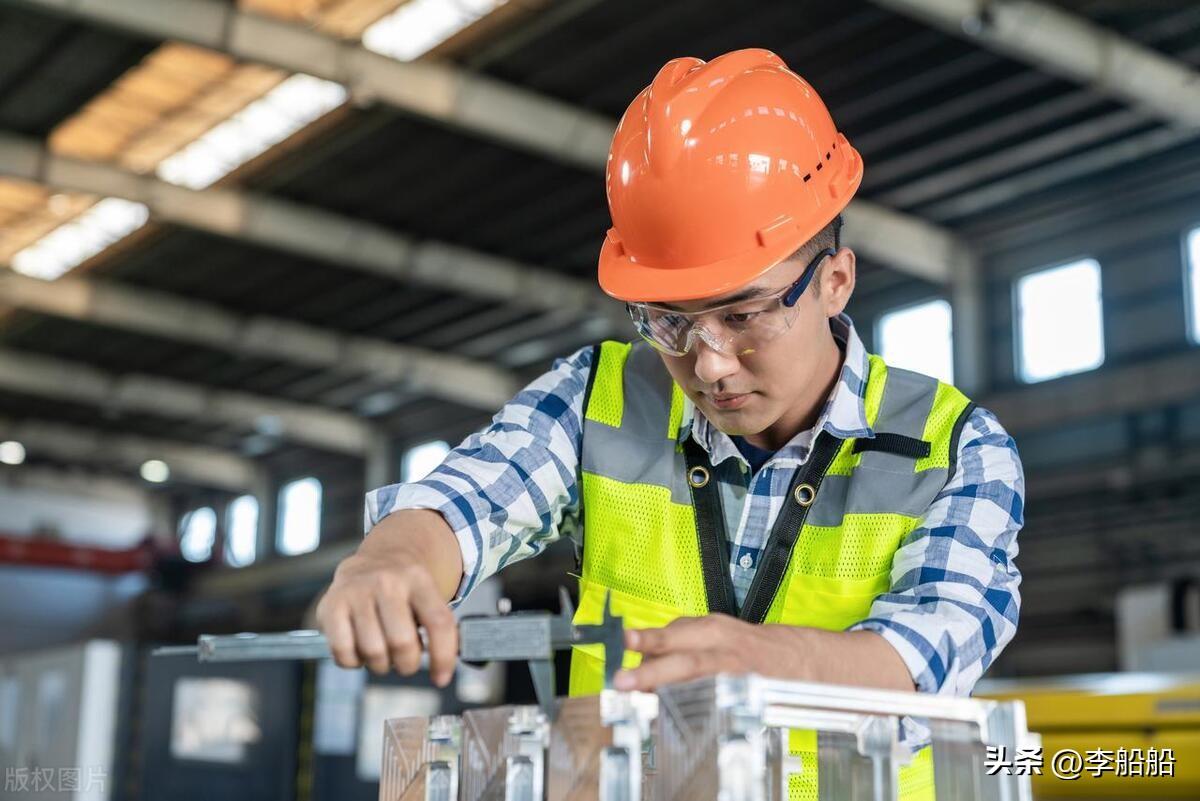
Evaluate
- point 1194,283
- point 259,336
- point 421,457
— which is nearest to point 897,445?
point 1194,283

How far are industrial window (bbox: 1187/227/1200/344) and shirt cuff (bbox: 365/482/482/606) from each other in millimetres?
9831

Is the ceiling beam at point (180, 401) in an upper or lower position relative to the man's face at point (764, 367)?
upper

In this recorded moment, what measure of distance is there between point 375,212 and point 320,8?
2969 millimetres

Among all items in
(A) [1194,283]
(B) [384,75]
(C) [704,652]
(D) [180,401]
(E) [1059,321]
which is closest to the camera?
(C) [704,652]

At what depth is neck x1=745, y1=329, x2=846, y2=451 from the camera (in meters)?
2.12

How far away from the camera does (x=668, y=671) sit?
1363 mm

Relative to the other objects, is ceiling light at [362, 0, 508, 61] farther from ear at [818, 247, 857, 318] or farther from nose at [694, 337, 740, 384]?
nose at [694, 337, 740, 384]

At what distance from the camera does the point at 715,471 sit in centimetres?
213

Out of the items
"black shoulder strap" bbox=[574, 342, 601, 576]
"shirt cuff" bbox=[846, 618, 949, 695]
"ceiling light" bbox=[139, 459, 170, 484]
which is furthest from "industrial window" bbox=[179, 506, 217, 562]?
"shirt cuff" bbox=[846, 618, 949, 695]

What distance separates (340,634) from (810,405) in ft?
3.05

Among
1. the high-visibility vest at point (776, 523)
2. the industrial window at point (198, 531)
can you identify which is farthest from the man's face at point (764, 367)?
the industrial window at point (198, 531)

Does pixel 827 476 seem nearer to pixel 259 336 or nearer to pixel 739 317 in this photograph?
pixel 739 317

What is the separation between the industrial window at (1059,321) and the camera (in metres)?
11.2

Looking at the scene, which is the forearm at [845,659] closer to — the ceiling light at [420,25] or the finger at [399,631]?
the finger at [399,631]
